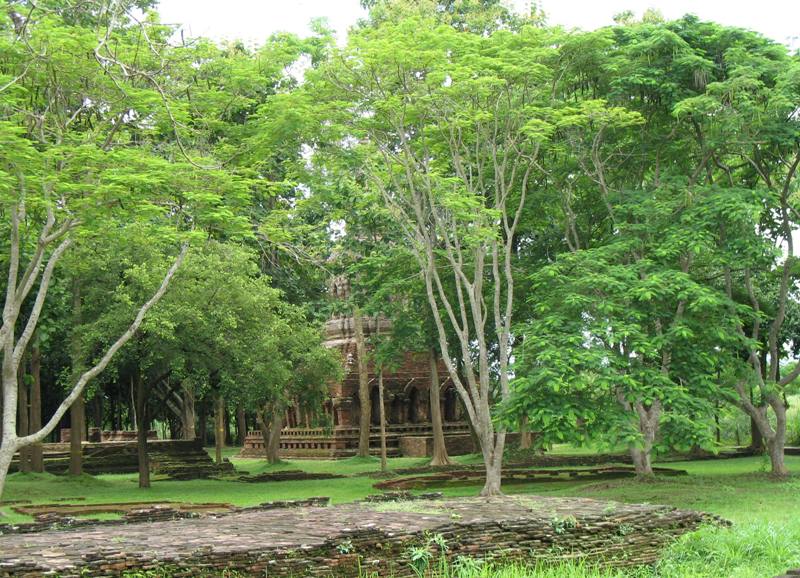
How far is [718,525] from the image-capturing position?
12344 millimetres

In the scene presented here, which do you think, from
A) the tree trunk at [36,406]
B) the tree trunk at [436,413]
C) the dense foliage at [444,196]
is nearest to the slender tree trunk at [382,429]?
the tree trunk at [436,413]

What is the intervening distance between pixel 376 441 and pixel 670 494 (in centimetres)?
2117

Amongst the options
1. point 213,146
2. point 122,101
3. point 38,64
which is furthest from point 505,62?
point 38,64

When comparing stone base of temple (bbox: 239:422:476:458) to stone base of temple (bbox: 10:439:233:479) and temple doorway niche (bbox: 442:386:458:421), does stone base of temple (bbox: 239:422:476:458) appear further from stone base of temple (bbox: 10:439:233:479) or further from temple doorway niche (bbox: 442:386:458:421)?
stone base of temple (bbox: 10:439:233:479)

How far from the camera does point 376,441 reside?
1496 inches

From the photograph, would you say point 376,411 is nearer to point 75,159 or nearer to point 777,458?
point 777,458

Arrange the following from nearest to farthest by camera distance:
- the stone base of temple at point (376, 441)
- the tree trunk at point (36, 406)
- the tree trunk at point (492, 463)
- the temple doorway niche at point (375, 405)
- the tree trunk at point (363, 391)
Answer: the tree trunk at point (492, 463)
the tree trunk at point (36, 406)
the tree trunk at point (363, 391)
the stone base of temple at point (376, 441)
the temple doorway niche at point (375, 405)

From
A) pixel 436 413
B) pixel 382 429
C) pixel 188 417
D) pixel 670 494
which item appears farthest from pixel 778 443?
pixel 188 417

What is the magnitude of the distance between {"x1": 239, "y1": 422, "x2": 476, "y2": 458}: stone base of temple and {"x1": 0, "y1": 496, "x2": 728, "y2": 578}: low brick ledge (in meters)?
24.0

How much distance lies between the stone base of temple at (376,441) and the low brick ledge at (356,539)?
24.0 m

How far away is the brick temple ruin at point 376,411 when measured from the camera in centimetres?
3738

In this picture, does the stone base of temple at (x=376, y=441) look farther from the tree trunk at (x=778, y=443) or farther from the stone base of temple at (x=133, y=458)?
the tree trunk at (x=778, y=443)

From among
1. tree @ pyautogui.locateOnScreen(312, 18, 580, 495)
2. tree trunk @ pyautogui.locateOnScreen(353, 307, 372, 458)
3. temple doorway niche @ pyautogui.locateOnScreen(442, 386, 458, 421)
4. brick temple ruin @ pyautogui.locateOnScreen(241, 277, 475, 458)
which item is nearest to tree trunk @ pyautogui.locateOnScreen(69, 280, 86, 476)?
tree @ pyautogui.locateOnScreen(312, 18, 580, 495)

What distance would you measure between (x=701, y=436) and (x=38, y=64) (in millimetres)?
12242
